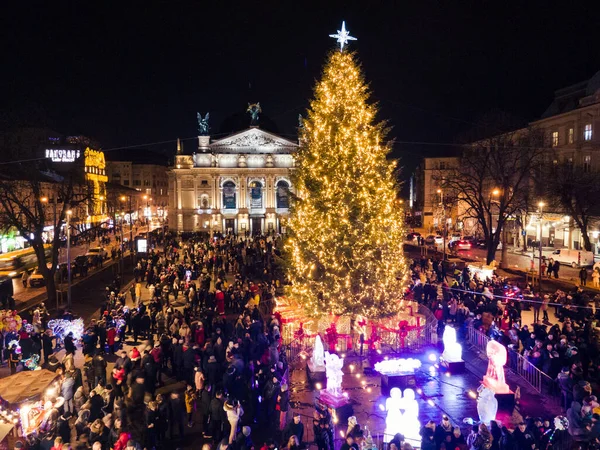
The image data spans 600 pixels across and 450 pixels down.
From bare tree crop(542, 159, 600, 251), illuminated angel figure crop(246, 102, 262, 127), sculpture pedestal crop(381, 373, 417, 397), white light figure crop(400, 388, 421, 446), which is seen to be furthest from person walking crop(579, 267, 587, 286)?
illuminated angel figure crop(246, 102, 262, 127)

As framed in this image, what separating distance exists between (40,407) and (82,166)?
756 inches

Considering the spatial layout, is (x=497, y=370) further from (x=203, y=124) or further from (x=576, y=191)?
(x=203, y=124)

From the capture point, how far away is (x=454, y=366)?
45.4 ft

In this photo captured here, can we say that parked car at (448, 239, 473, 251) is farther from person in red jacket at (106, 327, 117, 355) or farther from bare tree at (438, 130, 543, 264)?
person in red jacket at (106, 327, 117, 355)

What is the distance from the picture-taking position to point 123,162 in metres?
112

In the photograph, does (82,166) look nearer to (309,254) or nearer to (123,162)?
(309,254)

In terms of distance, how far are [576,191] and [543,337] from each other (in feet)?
69.5

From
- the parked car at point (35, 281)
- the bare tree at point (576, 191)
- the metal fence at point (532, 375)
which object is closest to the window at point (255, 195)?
the bare tree at point (576, 191)

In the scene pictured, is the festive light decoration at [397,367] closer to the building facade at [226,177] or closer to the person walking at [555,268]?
the person walking at [555,268]

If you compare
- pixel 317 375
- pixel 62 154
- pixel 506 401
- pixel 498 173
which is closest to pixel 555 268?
pixel 498 173

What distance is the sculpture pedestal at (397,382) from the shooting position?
12.2 metres

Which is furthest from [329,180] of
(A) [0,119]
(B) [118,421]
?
(A) [0,119]

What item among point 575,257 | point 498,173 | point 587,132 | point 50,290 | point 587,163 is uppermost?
point 587,132

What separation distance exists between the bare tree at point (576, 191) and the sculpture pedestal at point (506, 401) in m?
24.0
